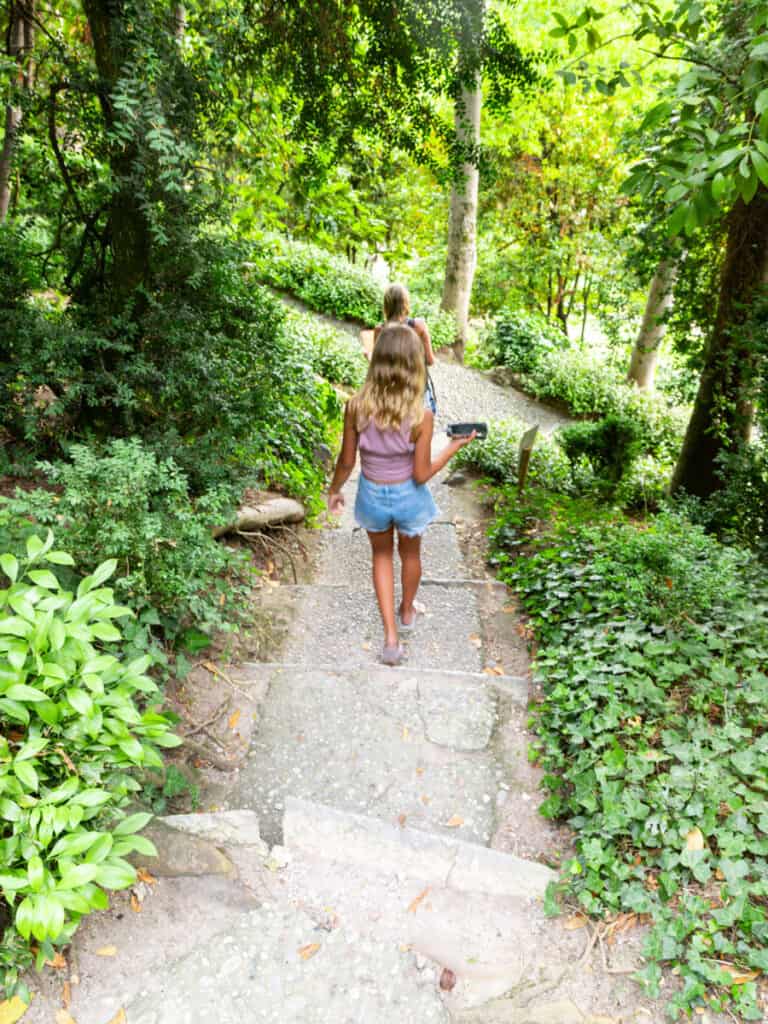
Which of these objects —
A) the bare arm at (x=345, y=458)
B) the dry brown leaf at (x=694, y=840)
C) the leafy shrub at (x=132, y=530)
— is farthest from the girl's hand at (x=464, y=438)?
the dry brown leaf at (x=694, y=840)

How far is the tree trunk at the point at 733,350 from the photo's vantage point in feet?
19.0

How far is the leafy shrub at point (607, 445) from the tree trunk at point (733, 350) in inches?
44.4

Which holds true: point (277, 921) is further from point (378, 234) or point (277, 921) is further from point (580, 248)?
point (580, 248)

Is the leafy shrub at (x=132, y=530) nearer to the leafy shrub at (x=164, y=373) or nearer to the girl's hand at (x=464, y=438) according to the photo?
the leafy shrub at (x=164, y=373)

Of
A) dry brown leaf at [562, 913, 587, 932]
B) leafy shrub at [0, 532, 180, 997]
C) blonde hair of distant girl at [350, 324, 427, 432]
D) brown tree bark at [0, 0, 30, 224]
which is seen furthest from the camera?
brown tree bark at [0, 0, 30, 224]

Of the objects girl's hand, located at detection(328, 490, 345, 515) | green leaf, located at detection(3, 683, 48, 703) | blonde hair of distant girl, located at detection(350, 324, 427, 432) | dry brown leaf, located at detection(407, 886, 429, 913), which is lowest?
dry brown leaf, located at detection(407, 886, 429, 913)

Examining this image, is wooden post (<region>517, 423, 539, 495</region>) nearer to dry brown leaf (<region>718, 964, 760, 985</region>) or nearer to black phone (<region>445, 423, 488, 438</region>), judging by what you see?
black phone (<region>445, 423, 488, 438</region>)

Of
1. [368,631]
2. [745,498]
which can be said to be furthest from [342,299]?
[368,631]

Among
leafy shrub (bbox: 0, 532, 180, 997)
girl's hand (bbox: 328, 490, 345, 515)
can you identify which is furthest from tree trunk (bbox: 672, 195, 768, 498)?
leafy shrub (bbox: 0, 532, 180, 997)

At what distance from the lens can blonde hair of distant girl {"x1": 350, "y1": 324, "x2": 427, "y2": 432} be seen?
3482 millimetres

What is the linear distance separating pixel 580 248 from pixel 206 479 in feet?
54.9

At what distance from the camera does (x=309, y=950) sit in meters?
2.23

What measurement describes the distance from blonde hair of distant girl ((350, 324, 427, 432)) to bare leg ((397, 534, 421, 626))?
0.77m

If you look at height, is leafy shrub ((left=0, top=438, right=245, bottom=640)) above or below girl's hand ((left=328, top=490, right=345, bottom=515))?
above
